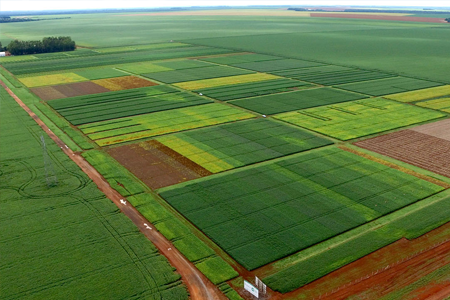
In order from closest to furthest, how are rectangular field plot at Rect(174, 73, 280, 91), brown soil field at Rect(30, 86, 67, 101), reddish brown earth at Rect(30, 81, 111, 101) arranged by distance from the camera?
brown soil field at Rect(30, 86, 67, 101), reddish brown earth at Rect(30, 81, 111, 101), rectangular field plot at Rect(174, 73, 280, 91)

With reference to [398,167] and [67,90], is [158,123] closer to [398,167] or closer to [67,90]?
[67,90]

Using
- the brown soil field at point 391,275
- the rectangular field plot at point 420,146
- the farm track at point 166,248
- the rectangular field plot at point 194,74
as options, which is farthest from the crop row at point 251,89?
the brown soil field at point 391,275

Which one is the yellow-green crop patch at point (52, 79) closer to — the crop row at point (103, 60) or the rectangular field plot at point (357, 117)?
the crop row at point (103, 60)

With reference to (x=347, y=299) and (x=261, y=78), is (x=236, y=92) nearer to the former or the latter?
(x=261, y=78)

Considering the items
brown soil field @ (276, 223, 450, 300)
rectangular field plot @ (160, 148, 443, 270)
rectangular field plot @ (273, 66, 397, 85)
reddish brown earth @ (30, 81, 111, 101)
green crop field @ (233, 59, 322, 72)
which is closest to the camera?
brown soil field @ (276, 223, 450, 300)

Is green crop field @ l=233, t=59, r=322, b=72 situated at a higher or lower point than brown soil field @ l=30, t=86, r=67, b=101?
higher

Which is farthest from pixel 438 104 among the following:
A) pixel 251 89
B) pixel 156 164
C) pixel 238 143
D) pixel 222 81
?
pixel 156 164

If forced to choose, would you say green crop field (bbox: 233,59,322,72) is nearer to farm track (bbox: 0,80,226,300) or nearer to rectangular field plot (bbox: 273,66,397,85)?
rectangular field plot (bbox: 273,66,397,85)

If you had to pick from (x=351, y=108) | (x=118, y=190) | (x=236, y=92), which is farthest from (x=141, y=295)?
(x=236, y=92)

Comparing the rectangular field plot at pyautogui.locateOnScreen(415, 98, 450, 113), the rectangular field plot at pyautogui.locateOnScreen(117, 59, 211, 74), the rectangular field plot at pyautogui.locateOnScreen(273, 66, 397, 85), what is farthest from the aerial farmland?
the rectangular field plot at pyautogui.locateOnScreen(117, 59, 211, 74)
